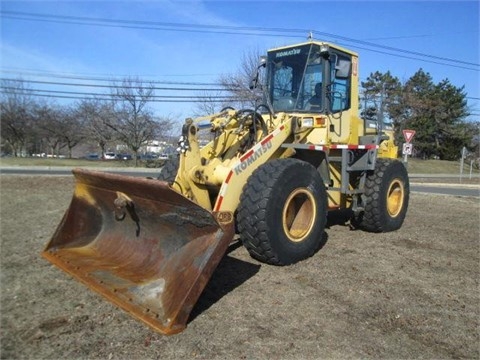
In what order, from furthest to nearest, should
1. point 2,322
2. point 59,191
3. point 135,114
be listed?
1. point 135,114
2. point 59,191
3. point 2,322

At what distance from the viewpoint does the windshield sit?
6695mm

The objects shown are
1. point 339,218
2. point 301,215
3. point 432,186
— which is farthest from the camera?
A: point 432,186

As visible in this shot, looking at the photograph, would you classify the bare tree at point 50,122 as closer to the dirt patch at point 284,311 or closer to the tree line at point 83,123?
the tree line at point 83,123

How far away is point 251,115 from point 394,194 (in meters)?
3.33

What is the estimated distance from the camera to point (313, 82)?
6719 mm

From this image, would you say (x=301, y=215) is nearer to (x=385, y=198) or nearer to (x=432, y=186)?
(x=385, y=198)

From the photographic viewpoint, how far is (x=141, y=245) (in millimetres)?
4949

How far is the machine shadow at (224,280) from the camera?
415cm

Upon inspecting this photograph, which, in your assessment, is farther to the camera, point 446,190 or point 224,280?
point 446,190

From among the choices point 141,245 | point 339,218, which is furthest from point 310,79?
point 141,245

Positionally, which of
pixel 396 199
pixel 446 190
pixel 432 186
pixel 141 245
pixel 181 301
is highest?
pixel 396 199

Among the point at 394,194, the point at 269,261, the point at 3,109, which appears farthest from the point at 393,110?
the point at 269,261

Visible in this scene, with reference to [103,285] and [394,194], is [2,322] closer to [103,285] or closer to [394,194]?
[103,285]

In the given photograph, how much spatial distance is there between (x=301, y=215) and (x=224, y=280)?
1512 mm
